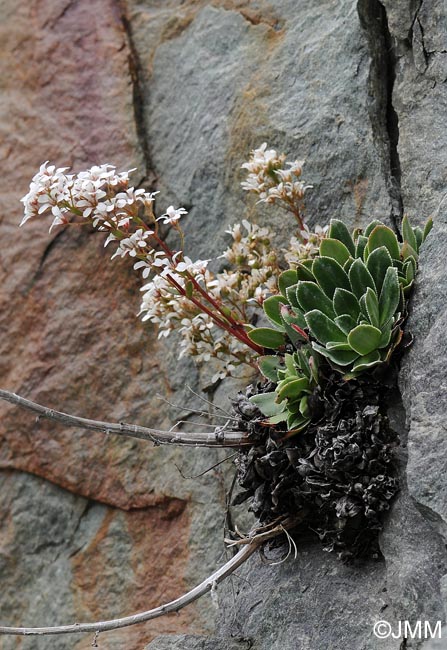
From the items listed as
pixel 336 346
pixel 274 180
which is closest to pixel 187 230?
pixel 274 180

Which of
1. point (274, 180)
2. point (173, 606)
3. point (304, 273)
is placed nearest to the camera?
point (173, 606)

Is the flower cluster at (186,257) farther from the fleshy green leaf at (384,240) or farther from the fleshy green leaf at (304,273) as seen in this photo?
the fleshy green leaf at (384,240)

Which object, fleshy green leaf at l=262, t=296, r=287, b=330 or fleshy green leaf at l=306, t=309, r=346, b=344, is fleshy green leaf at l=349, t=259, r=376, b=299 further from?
fleshy green leaf at l=262, t=296, r=287, b=330

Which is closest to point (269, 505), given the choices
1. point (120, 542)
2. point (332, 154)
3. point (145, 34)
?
point (120, 542)

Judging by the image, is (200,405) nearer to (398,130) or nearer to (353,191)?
(353,191)

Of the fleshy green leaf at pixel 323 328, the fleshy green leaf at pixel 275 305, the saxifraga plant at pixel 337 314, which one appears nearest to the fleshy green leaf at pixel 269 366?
the saxifraga plant at pixel 337 314

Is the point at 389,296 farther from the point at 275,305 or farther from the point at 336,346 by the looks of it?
the point at 275,305
